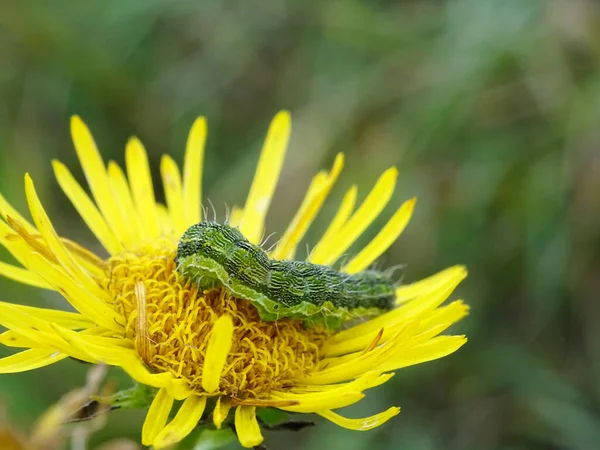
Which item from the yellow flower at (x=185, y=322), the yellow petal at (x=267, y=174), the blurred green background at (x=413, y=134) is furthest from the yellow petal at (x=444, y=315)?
the blurred green background at (x=413, y=134)

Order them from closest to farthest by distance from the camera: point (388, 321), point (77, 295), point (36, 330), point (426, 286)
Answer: point (36, 330) → point (77, 295) → point (388, 321) → point (426, 286)

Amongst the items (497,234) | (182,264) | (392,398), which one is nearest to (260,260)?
(182,264)

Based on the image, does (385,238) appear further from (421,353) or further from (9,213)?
(9,213)

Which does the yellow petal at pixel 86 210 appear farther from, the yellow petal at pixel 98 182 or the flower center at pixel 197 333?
the flower center at pixel 197 333

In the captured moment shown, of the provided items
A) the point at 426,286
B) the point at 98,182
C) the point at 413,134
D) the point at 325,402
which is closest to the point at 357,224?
the point at 426,286

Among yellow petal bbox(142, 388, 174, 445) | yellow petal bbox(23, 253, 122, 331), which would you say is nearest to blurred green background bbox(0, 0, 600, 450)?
yellow petal bbox(23, 253, 122, 331)

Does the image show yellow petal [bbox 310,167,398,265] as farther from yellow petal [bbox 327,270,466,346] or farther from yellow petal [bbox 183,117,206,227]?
yellow petal [bbox 183,117,206,227]

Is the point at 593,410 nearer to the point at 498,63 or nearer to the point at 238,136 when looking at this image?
the point at 498,63
